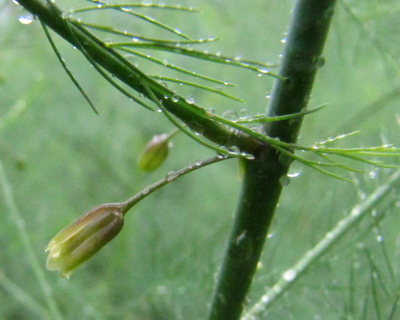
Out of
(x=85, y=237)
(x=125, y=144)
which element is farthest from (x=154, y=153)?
(x=125, y=144)

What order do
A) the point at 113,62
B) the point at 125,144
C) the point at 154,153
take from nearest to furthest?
1. the point at 113,62
2. the point at 154,153
3. the point at 125,144

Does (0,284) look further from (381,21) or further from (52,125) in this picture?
(381,21)

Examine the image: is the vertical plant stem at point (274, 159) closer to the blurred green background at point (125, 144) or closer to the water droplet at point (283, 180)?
the water droplet at point (283, 180)

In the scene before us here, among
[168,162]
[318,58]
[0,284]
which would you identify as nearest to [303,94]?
[318,58]

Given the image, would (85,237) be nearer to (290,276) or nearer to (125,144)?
(290,276)

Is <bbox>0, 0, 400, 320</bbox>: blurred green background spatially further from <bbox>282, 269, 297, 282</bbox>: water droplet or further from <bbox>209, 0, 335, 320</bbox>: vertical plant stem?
<bbox>209, 0, 335, 320</bbox>: vertical plant stem

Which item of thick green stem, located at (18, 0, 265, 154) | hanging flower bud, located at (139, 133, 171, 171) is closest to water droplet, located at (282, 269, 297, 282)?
hanging flower bud, located at (139, 133, 171, 171)
